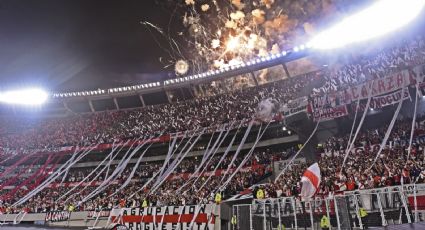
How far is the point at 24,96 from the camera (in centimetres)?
4975

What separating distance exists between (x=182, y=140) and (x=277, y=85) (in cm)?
1097

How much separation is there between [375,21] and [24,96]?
1826 inches

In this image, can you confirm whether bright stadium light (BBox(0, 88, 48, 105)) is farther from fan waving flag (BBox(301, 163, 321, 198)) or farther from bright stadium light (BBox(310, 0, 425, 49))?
fan waving flag (BBox(301, 163, 321, 198))

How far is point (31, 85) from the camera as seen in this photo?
163 ft

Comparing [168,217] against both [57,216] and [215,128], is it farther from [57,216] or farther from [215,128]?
[215,128]

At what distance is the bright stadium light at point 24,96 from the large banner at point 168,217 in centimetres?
3744

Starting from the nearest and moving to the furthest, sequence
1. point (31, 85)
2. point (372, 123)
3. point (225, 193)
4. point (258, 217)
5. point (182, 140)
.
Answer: point (258, 217) → point (225, 193) → point (372, 123) → point (182, 140) → point (31, 85)

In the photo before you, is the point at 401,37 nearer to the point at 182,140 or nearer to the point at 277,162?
the point at 277,162

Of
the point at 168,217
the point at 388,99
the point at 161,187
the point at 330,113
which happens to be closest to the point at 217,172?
the point at 161,187

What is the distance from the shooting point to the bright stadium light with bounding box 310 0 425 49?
20333 millimetres

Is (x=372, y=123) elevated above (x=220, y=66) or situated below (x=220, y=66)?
below

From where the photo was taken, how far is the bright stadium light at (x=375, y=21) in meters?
20.3

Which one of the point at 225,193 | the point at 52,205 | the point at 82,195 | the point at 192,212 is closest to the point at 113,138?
the point at 82,195

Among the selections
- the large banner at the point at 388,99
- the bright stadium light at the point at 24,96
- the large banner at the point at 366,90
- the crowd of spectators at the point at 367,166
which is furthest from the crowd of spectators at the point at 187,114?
the crowd of spectators at the point at 367,166
